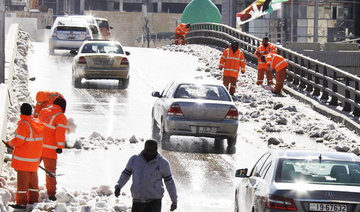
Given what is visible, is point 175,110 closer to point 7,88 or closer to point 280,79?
point 7,88

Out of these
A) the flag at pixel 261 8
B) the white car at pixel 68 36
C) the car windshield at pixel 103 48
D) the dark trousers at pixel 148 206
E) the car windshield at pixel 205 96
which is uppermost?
the flag at pixel 261 8

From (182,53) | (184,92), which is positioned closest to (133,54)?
(182,53)

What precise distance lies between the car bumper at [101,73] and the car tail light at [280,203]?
21.8m

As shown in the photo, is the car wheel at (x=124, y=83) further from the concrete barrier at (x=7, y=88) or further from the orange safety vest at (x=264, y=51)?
the orange safety vest at (x=264, y=51)

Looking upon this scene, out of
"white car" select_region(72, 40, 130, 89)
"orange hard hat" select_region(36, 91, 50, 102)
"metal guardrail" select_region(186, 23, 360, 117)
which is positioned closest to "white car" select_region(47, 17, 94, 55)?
"metal guardrail" select_region(186, 23, 360, 117)

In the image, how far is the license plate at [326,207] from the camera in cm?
875

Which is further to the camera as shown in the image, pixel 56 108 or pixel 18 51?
pixel 18 51

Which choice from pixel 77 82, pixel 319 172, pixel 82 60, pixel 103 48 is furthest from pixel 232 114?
pixel 103 48

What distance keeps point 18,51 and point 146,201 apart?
100 ft

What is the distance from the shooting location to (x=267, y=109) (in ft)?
86.0

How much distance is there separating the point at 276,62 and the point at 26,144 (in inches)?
758

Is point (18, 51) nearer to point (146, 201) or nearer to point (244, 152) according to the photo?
point (244, 152)

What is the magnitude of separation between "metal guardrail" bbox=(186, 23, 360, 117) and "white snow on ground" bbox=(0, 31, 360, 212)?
84 centimetres

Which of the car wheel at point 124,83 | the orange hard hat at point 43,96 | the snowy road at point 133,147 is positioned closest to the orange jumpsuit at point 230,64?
the snowy road at point 133,147
